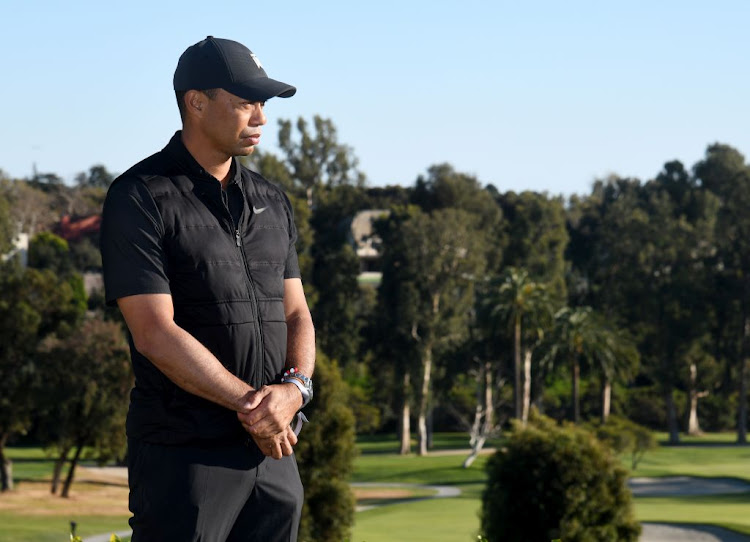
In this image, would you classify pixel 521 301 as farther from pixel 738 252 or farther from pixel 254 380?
pixel 254 380

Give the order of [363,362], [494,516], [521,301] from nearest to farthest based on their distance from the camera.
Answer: [494,516]
[521,301]
[363,362]

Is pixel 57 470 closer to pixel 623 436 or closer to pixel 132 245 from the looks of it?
pixel 623 436

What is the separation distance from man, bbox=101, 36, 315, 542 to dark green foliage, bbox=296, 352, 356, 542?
3070cm

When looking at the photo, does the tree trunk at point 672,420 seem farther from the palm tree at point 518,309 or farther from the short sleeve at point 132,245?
the short sleeve at point 132,245

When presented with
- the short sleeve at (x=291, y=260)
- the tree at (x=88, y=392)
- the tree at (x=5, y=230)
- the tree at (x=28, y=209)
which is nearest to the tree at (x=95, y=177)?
the tree at (x=28, y=209)

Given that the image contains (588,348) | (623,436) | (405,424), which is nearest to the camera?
(623,436)

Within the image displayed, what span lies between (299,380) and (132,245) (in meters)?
0.68

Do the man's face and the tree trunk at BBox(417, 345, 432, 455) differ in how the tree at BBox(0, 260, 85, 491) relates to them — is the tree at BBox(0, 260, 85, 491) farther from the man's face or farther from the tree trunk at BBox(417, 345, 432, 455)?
the man's face

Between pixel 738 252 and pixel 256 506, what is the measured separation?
77021 millimetres

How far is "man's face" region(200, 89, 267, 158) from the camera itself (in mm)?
3736

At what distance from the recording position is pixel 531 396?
252ft

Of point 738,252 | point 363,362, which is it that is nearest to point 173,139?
point 363,362

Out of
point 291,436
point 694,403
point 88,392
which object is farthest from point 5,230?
point 291,436

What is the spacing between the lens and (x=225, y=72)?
3.71 meters
